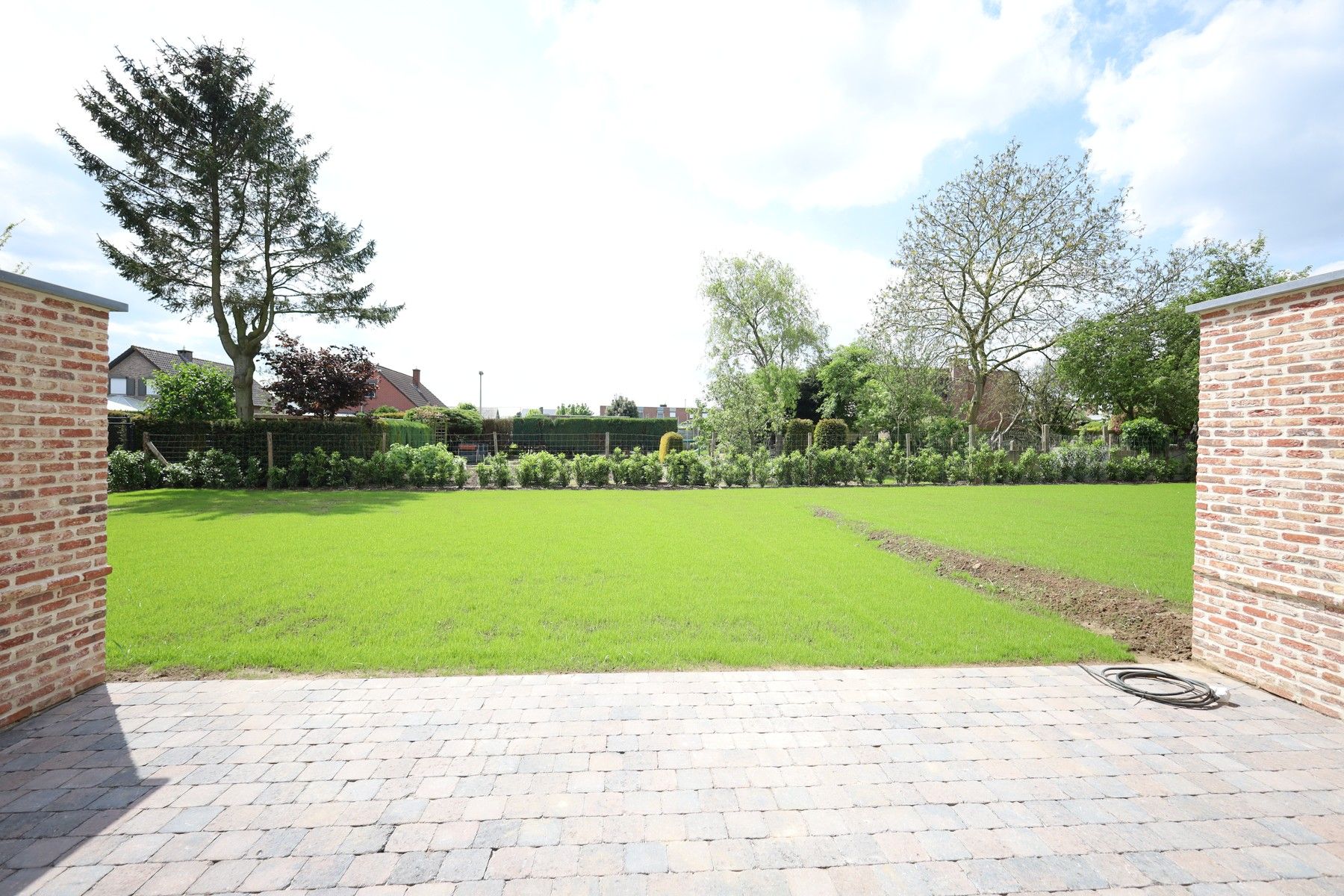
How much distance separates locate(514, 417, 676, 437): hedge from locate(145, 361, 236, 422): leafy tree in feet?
39.1

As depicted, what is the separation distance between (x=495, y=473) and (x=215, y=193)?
11676mm

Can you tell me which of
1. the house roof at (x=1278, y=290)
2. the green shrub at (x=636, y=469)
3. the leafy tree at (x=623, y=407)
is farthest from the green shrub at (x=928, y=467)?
the leafy tree at (x=623, y=407)

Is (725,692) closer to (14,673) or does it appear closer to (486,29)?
(14,673)

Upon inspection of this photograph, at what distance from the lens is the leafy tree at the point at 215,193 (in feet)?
53.4

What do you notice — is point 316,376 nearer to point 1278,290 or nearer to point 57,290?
point 57,290

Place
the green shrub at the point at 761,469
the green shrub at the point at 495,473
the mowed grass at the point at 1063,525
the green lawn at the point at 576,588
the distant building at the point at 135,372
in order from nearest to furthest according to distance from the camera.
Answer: the green lawn at the point at 576,588
the mowed grass at the point at 1063,525
the green shrub at the point at 495,473
the green shrub at the point at 761,469
the distant building at the point at 135,372

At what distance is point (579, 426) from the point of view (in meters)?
29.1

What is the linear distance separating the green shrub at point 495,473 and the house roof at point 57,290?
496 inches

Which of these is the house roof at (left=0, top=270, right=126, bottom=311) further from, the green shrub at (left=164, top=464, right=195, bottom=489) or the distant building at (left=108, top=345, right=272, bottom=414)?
the distant building at (left=108, top=345, right=272, bottom=414)

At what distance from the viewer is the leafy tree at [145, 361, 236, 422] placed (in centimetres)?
1761

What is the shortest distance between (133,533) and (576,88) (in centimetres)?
926

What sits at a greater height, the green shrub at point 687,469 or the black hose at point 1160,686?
the green shrub at point 687,469

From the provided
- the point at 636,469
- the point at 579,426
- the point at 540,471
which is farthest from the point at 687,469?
the point at 579,426

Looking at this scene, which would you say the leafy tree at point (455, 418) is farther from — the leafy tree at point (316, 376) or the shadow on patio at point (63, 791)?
the shadow on patio at point (63, 791)
